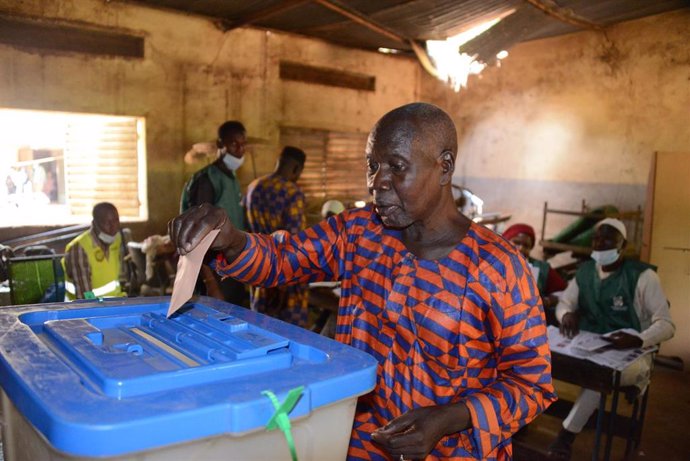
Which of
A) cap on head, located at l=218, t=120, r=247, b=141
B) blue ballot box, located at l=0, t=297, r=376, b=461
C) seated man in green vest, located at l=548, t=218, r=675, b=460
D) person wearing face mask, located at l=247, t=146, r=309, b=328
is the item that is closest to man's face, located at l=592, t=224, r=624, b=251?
seated man in green vest, located at l=548, t=218, r=675, b=460

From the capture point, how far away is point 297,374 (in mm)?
1082

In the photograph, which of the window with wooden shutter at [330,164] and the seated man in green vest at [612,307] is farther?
the window with wooden shutter at [330,164]

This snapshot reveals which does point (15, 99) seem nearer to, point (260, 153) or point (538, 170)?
point (260, 153)

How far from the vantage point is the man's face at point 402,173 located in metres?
1.49

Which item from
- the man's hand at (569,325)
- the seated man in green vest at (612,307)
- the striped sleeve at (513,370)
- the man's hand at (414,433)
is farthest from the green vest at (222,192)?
the man's hand at (414,433)

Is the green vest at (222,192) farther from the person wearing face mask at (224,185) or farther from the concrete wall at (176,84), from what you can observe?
the concrete wall at (176,84)

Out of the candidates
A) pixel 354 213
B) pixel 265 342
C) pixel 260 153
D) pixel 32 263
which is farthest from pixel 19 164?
pixel 265 342

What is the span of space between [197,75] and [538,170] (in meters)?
4.61

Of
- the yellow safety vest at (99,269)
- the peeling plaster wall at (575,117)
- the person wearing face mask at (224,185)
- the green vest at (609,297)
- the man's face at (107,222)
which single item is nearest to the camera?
the green vest at (609,297)

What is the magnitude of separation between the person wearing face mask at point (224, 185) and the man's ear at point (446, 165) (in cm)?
295

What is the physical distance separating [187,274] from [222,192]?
3.30 metres

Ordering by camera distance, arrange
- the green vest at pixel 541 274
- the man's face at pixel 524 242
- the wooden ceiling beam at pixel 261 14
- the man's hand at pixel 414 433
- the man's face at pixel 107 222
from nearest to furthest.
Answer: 1. the man's hand at pixel 414 433
2. the man's face at pixel 107 222
3. the green vest at pixel 541 274
4. the man's face at pixel 524 242
5. the wooden ceiling beam at pixel 261 14

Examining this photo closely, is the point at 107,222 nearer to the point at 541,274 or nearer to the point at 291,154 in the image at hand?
the point at 291,154

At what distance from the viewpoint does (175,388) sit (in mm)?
984
